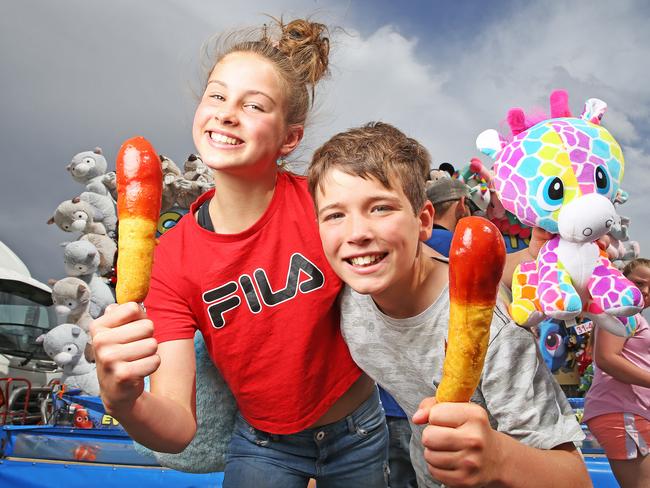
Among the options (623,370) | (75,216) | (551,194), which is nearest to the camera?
(551,194)

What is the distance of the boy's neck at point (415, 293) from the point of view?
111 cm

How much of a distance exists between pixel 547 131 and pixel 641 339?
1307mm

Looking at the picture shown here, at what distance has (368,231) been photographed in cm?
100

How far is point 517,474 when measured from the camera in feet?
2.70

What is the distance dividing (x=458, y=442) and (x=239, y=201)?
2.46 feet

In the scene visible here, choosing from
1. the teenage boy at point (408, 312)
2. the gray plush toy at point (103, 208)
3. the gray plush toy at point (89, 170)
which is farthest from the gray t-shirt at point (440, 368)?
the gray plush toy at point (89, 170)

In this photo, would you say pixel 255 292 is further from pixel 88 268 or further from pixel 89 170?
pixel 89 170

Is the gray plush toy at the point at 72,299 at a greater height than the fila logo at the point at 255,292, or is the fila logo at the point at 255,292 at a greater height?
the gray plush toy at the point at 72,299

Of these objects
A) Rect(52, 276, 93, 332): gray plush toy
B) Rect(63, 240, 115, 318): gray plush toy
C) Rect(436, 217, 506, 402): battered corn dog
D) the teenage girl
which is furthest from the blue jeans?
Rect(63, 240, 115, 318): gray plush toy

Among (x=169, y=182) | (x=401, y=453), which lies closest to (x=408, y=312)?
(x=401, y=453)

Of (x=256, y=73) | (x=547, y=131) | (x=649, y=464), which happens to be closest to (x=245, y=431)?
(x=256, y=73)

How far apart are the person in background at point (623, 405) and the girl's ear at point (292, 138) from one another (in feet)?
4.32

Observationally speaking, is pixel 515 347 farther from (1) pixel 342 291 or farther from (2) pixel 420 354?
(1) pixel 342 291

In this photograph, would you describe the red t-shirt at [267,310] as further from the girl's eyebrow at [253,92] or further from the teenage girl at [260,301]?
the girl's eyebrow at [253,92]
